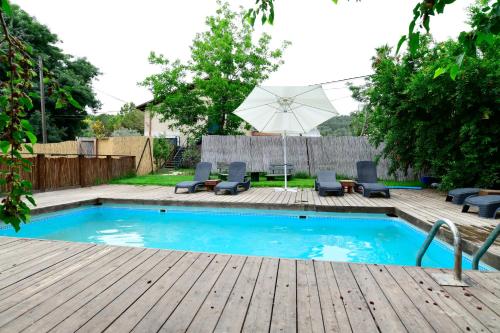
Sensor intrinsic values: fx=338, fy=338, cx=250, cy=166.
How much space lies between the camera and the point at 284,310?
243cm

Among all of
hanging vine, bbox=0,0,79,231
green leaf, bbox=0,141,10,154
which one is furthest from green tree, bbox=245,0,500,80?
green leaf, bbox=0,141,10,154

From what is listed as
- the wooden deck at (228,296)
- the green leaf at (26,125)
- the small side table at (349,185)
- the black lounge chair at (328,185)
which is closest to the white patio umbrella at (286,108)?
the black lounge chair at (328,185)

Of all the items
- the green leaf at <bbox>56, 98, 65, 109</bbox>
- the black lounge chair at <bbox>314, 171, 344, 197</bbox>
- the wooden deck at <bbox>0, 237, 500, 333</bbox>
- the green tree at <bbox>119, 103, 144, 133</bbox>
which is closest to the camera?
the green leaf at <bbox>56, 98, 65, 109</bbox>

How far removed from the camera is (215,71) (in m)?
16.9

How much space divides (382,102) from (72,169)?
10.2m

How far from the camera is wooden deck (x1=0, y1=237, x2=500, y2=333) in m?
2.21

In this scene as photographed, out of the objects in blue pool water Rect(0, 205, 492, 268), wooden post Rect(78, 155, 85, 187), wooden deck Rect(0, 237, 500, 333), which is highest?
wooden post Rect(78, 155, 85, 187)

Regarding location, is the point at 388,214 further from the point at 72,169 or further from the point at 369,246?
the point at 72,169

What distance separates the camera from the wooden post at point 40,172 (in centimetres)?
975

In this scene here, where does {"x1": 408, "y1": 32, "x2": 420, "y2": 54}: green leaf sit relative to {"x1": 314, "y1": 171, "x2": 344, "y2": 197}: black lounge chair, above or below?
above

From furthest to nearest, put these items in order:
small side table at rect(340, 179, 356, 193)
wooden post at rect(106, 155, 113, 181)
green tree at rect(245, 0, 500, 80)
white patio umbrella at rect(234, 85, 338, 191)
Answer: wooden post at rect(106, 155, 113, 181), small side table at rect(340, 179, 356, 193), white patio umbrella at rect(234, 85, 338, 191), green tree at rect(245, 0, 500, 80)

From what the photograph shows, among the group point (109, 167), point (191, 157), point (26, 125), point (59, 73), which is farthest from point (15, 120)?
point (59, 73)

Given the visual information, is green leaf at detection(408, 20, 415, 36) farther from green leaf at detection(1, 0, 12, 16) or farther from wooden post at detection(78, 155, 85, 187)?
wooden post at detection(78, 155, 85, 187)

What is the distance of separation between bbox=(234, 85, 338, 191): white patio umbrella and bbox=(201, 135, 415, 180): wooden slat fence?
4.64 metres
